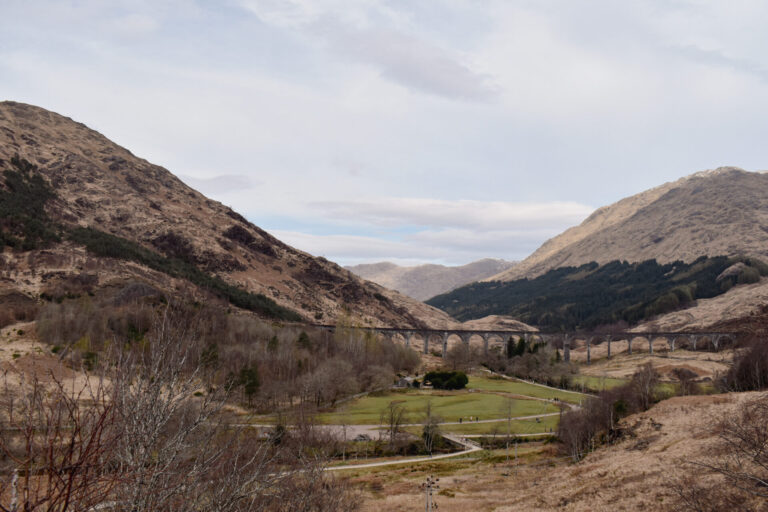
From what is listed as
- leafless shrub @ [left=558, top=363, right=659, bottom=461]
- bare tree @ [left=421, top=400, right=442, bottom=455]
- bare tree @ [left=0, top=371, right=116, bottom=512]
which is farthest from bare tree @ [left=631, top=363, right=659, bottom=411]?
bare tree @ [left=0, top=371, right=116, bottom=512]

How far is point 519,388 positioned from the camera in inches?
4213

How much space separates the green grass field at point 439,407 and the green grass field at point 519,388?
7171 millimetres

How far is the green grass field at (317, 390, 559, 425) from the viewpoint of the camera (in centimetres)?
7369

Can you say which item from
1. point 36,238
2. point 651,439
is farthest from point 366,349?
point 36,238

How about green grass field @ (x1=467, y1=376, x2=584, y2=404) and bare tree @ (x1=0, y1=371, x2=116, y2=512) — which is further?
green grass field @ (x1=467, y1=376, x2=584, y2=404)

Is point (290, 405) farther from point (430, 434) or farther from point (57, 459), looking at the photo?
point (57, 459)

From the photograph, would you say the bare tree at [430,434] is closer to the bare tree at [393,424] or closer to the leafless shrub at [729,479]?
the bare tree at [393,424]

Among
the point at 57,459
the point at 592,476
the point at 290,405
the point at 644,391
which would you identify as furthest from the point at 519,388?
the point at 57,459

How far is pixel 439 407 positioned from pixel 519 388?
30.6m

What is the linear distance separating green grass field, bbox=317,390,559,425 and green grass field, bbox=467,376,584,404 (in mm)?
7171

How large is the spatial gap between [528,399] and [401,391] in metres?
26.4

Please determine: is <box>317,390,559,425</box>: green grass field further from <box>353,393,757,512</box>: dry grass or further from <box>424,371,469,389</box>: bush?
<box>353,393,757,512</box>: dry grass

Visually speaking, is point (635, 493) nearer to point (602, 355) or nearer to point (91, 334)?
point (91, 334)

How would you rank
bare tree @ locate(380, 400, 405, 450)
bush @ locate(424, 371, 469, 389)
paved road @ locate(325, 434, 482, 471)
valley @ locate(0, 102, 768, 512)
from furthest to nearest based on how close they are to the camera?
bush @ locate(424, 371, 469, 389)
bare tree @ locate(380, 400, 405, 450)
paved road @ locate(325, 434, 482, 471)
valley @ locate(0, 102, 768, 512)
